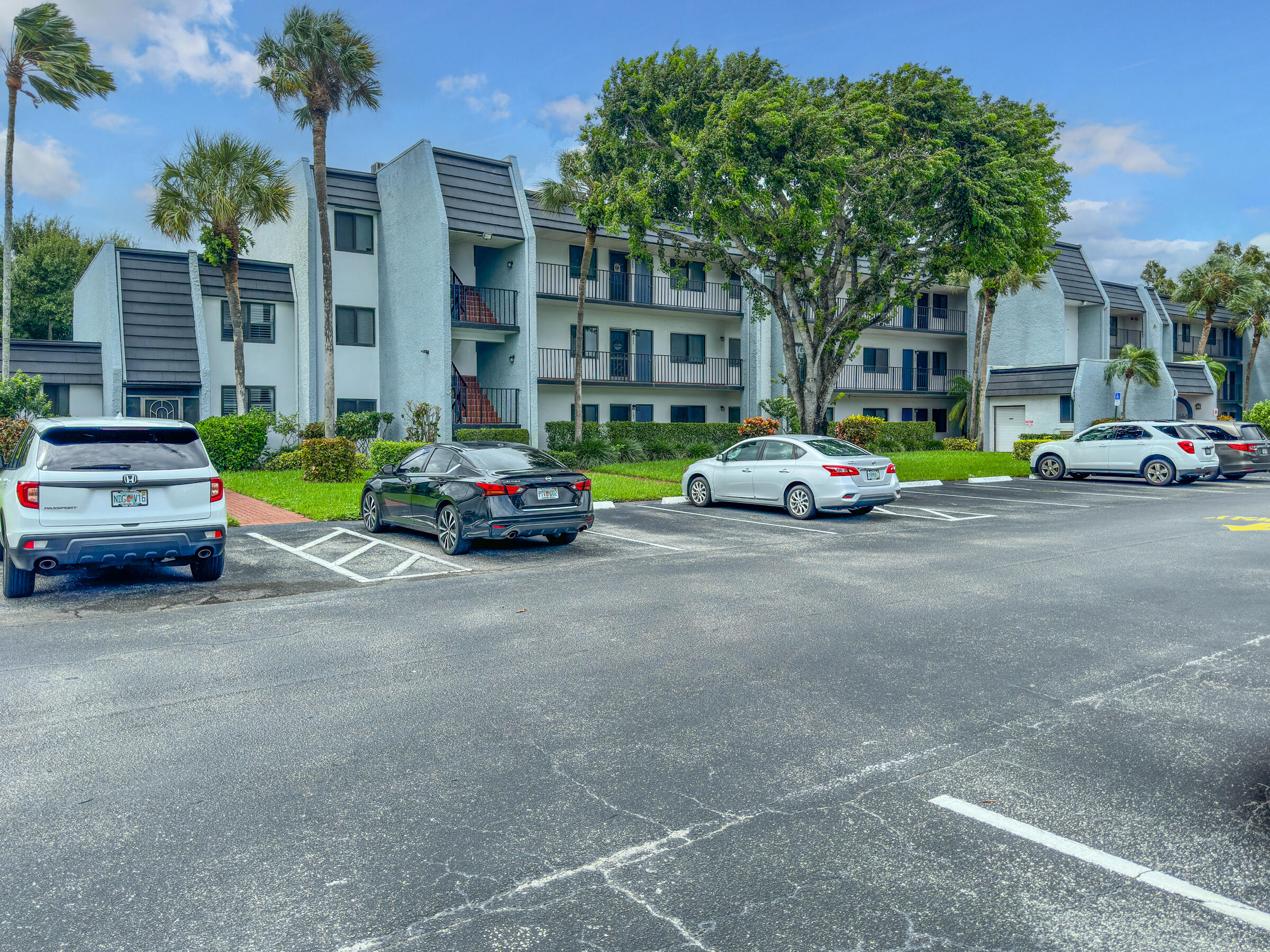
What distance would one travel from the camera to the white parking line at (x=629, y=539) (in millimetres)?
12438

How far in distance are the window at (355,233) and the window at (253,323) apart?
3019 mm

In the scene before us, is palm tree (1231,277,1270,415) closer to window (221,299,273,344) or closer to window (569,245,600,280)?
window (569,245,600,280)

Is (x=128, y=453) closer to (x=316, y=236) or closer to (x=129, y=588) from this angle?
(x=129, y=588)

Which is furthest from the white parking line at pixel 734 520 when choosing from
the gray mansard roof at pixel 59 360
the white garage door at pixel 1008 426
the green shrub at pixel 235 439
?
the white garage door at pixel 1008 426

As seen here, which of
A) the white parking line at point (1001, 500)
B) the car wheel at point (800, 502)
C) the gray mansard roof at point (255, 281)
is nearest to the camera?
the car wheel at point (800, 502)

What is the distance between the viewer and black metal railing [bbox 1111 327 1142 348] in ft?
155

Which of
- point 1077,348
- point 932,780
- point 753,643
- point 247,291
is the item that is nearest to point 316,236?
point 247,291

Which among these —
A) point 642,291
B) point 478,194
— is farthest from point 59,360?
point 642,291

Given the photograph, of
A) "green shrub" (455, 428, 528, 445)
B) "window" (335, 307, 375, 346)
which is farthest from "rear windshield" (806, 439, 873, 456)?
"window" (335, 307, 375, 346)

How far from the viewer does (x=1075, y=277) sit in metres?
41.3

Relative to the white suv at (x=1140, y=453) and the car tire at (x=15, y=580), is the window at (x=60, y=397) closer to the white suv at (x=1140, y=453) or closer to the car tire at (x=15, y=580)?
the car tire at (x=15, y=580)

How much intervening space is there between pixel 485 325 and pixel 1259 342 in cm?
4898

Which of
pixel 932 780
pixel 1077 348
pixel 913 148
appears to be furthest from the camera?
pixel 1077 348

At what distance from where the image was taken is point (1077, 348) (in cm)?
4322
